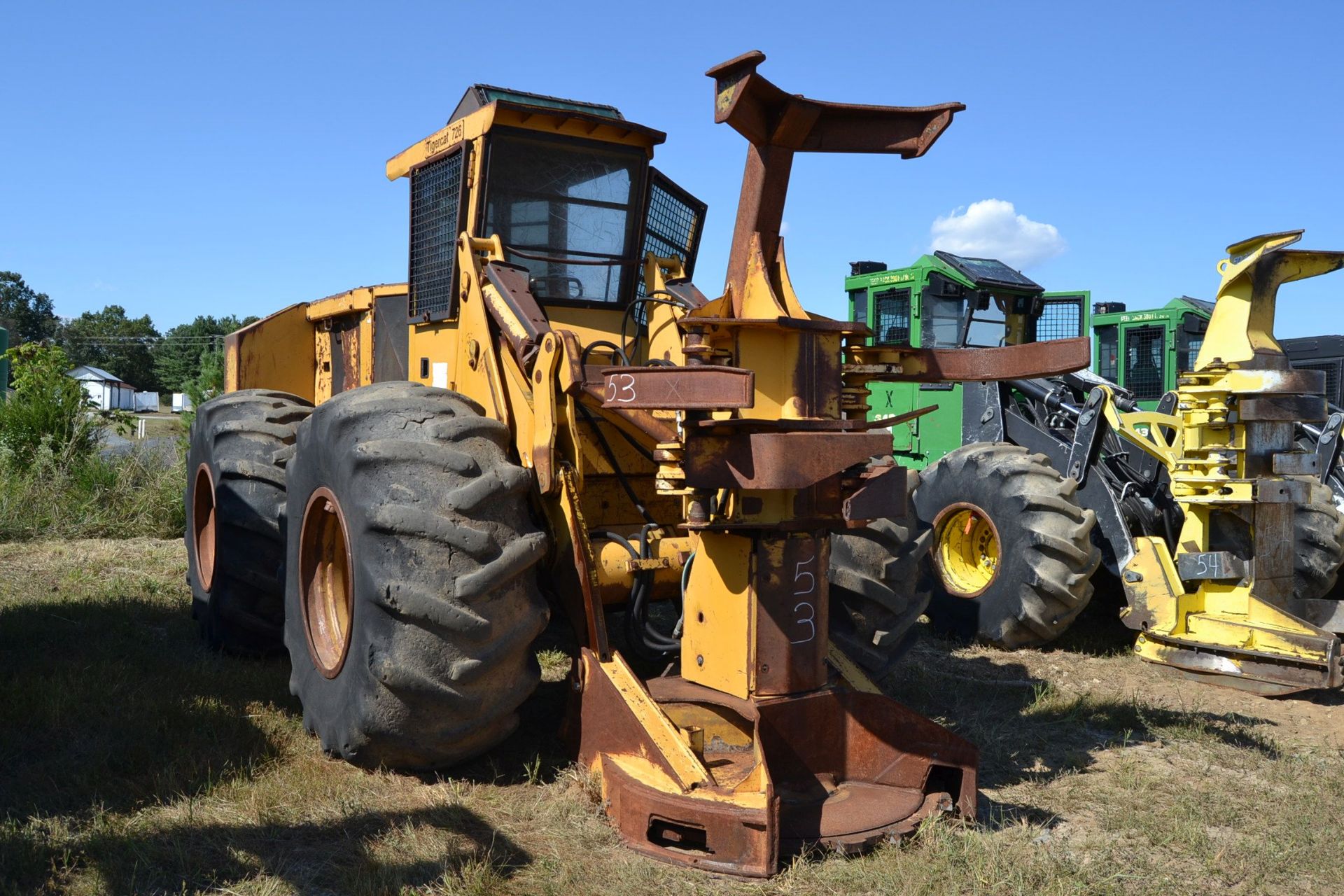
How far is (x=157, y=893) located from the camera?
3383mm

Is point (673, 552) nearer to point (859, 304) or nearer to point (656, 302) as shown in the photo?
point (656, 302)

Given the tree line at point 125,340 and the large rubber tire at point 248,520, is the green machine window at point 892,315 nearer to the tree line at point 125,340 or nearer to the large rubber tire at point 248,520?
the large rubber tire at point 248,520

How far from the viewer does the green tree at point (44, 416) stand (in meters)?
12.9

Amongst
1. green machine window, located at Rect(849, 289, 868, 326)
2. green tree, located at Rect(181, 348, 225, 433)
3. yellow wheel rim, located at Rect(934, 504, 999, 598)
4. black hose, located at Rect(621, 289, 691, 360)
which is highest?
green machine window, located at Rect(849, 289, 868, 326)

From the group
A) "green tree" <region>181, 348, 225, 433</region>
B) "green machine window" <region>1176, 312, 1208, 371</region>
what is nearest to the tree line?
"green tree" <region>181, 348, 225, 433</region>

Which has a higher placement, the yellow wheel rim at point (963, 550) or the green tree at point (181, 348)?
the green tree at point (181, 348)

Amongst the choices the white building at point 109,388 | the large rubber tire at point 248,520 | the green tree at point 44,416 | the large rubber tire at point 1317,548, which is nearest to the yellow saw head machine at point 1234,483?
the large rubber tire at point 1317,548

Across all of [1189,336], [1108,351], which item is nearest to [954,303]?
[1189,336]

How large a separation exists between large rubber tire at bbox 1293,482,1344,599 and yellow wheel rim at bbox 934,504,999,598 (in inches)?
81.5

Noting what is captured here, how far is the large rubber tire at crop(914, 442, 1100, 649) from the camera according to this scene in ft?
23.3

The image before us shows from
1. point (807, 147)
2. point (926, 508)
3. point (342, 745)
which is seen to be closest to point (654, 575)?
point (342, 745)

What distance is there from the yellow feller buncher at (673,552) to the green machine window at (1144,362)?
41.6 ft

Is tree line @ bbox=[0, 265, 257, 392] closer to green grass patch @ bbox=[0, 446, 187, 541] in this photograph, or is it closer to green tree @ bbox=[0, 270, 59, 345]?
green tree @ bbox=[0, 270, 59, 345]

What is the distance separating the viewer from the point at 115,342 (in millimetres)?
74812
